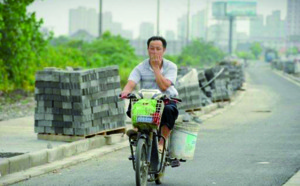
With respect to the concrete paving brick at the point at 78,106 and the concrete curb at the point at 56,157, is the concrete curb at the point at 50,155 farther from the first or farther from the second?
the concrete paving brick at the point at 78,106

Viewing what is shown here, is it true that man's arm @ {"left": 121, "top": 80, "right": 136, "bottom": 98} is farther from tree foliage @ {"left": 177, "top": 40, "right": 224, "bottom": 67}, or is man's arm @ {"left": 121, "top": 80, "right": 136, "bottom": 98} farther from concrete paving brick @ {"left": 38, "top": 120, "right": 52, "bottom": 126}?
tree foliage @ {"left": 177, "top": 40, "right": 224, "bottom": 67}

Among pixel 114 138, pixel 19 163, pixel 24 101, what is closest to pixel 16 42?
pixel 24 101

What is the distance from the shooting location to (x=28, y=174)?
11.2m

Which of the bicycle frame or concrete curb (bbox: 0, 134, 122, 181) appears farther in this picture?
concrete curb (bbox: 0, 134, 122, 181)

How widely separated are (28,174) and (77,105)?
3.56 metres

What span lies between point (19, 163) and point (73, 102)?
10.7ft

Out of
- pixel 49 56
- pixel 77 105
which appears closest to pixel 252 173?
pixel 77 105

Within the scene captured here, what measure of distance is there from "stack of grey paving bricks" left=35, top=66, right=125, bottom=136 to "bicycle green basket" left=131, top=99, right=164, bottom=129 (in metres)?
5.17

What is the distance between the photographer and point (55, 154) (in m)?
12.9

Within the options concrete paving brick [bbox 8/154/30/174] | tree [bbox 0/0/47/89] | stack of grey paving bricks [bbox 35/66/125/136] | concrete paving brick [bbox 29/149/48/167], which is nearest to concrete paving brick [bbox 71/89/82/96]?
stack of grey paving bricks [bbox 35/66/125/136]

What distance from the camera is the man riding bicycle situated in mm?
10188

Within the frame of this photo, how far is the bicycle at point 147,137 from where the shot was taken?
9.46 metres

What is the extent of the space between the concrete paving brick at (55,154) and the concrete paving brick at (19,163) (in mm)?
830

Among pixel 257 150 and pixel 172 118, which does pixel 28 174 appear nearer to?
pixel 172 118
